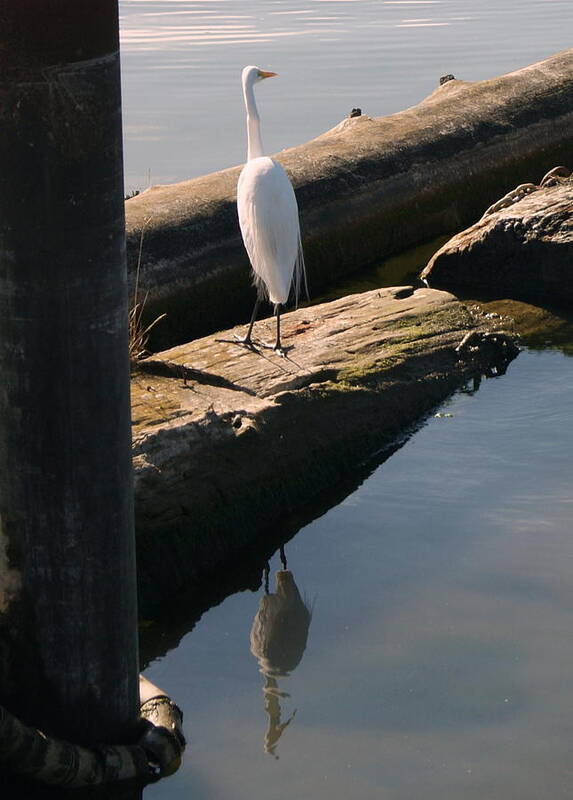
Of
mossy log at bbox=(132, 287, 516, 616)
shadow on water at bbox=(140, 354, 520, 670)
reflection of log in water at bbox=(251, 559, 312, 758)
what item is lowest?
reflection of log in water at bbox=(251, 559, 312, 758)

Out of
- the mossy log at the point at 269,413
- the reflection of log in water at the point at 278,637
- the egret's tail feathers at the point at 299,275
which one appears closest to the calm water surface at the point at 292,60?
the egret's tail feathers at the point at 299,275

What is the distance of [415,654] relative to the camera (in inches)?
185

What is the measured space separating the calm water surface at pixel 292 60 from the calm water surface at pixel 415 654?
6.45 metres

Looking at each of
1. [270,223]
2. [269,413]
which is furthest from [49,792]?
[270,223]

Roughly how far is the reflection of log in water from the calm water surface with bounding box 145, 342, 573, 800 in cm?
2

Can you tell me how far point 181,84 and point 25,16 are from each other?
12.4 meters

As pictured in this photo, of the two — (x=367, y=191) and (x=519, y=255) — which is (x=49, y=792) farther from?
(x=367, y=191)

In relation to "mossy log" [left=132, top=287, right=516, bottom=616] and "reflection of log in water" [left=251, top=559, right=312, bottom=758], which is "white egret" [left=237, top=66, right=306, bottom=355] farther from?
"reflection of log in water" [left=251, top=559, right=312, bottom=758]

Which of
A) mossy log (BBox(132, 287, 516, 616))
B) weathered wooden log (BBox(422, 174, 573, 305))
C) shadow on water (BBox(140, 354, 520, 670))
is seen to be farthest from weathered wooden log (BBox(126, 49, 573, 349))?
shadow on water (BBox(140, 354, 520, 670))

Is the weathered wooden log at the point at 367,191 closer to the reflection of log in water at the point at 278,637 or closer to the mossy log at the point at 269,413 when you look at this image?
the mossy log at the point at 269,413

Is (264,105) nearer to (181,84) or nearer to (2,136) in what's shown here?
→ (181,84)

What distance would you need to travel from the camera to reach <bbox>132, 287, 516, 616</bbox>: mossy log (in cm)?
516

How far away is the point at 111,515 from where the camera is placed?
12.3 ft

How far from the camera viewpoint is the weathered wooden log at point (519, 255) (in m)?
8.19
